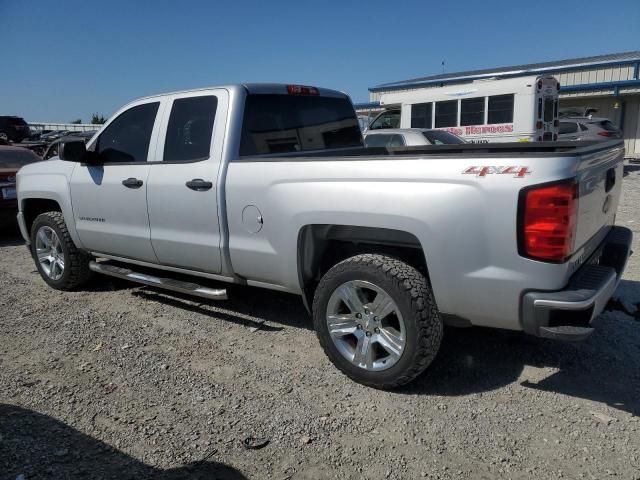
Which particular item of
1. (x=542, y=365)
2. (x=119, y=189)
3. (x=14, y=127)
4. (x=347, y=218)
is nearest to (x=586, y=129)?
(x=542, y=365)

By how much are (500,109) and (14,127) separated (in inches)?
966

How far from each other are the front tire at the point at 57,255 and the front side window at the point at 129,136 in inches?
40.3

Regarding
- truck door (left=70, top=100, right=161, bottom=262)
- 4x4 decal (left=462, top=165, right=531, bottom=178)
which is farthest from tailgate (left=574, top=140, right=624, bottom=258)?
truck door (left=70, top=100, right=161, bottom=262)

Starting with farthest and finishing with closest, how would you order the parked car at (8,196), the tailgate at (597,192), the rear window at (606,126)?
→ 1. the rear window at (606,126)
2. the parked car at (8,196)
3. the tailgate at (597,192)

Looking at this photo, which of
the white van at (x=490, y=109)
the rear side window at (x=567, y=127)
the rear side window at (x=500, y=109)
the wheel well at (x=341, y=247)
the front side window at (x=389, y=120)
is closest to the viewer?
the wheel well at (x=341, y=247)

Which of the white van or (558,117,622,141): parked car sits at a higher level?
the white van

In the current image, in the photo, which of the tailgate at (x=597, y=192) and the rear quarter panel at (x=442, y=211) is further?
the tailgate at (x=597, y=192)

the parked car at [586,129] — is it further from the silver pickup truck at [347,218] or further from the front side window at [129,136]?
the front side window at [129,136]

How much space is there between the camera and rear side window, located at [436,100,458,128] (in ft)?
53.5

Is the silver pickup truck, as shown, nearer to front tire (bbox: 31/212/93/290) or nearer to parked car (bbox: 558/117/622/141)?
front tire (bbox: 31/212/93/290)

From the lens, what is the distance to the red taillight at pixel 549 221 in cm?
276

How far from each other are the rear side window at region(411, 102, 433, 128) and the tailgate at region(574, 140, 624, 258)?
1323cm

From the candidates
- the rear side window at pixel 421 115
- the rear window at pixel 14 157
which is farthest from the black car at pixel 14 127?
the rear side window at pixel 421 115

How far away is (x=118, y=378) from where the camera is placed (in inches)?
150
